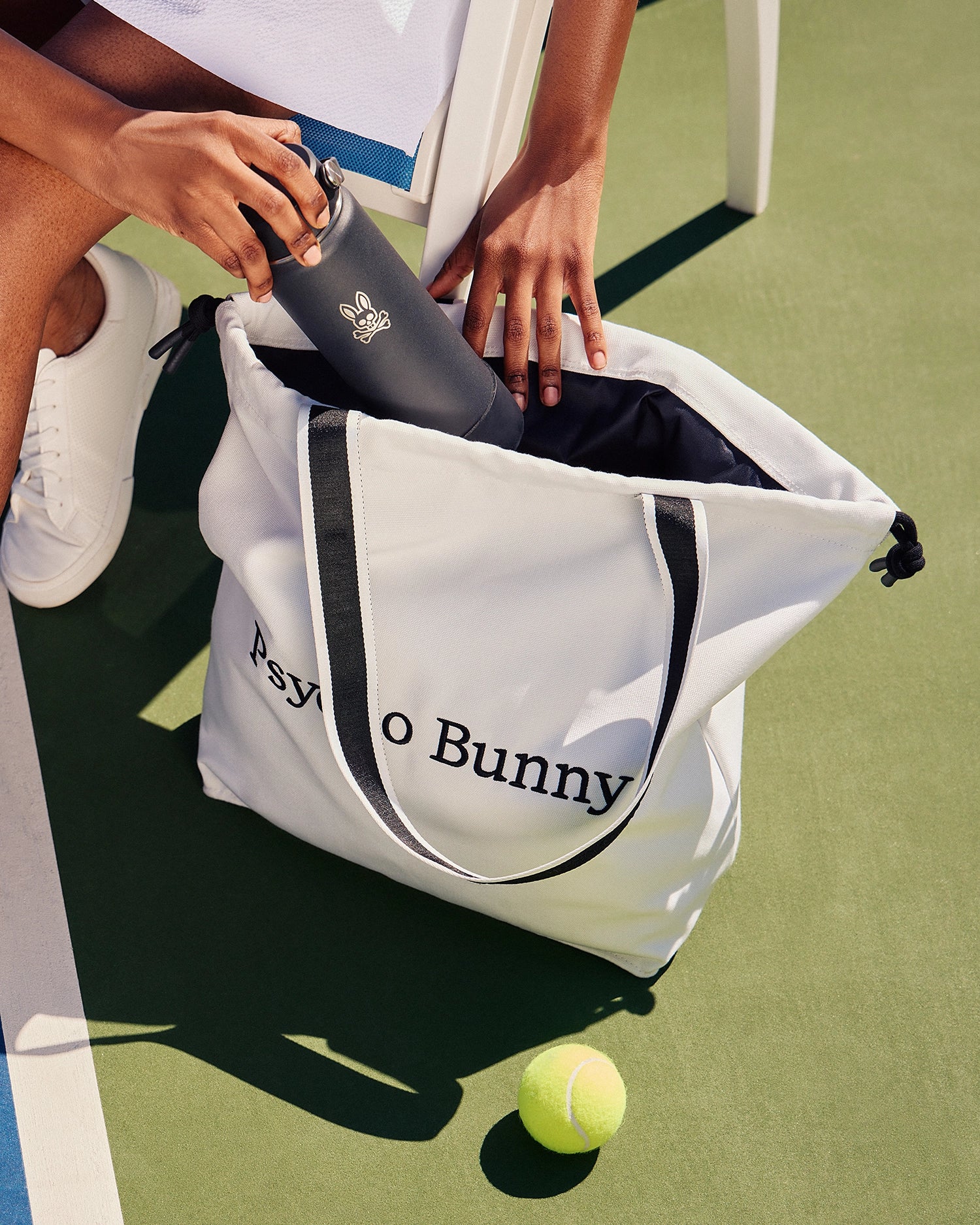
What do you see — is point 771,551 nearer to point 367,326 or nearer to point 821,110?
point 367,326

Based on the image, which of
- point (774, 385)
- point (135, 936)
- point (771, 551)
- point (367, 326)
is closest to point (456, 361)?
point (367, 326)

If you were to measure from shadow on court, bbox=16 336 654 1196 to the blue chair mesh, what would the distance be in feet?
1.82

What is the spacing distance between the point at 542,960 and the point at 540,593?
385 mm

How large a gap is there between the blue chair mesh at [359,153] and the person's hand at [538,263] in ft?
0.25

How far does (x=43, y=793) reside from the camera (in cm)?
108

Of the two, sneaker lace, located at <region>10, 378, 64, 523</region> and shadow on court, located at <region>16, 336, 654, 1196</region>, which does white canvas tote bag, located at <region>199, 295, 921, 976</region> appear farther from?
sneaker lace, located at <region>10, 378, 64, 523</region>

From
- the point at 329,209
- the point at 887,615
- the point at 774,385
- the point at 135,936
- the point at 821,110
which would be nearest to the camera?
the point at 329,209

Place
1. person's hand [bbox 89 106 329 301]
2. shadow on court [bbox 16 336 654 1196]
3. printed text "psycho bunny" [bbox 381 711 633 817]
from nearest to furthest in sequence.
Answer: person's hand [bbox 89 106 329 301]
printed text "psycho bunny" [bbox 381 711 633 817]
shadow on court [bbox 16 336 654 1196]

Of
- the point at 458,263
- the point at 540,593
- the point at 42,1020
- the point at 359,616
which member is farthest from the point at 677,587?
the point at 42,1020

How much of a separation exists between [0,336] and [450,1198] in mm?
788

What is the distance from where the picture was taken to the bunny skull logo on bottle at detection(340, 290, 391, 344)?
30.2 inches

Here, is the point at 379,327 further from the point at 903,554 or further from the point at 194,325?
the point at 903,554

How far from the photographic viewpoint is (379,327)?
78 cm

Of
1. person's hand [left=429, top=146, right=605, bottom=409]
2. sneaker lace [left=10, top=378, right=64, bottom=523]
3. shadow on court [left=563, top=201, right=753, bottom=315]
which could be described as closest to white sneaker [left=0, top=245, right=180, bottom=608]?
sneaker lace [left=10, top=378, right=64, bottom=523]
